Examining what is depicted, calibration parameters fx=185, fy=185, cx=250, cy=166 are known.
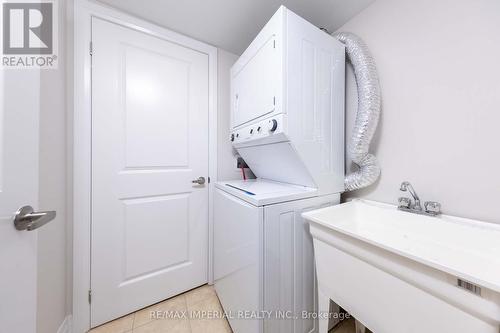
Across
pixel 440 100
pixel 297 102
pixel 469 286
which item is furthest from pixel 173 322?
pixel 440 100

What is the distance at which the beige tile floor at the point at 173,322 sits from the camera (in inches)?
56.0

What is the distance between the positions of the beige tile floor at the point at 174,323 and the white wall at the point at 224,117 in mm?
1195

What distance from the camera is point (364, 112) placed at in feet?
4.38

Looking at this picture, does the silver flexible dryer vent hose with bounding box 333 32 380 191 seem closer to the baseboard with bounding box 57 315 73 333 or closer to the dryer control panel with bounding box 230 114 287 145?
the dryer control panel with bounding box 230 114 287 145

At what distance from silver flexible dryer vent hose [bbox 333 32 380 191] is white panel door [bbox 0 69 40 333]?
1.70 m

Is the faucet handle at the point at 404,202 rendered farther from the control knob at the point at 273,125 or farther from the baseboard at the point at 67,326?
the baseboard at the point at 67,326

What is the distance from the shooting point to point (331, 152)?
142 cm

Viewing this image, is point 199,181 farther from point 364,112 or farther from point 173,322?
point 364,112

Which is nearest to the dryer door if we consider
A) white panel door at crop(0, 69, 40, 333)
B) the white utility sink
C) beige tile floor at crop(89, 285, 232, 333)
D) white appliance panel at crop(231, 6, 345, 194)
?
white appliance panel at crop(231, 6, 345, 194)

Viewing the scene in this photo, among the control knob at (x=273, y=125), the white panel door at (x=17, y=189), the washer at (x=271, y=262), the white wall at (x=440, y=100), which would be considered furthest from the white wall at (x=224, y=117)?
the white panel door at (x=17, y=189)

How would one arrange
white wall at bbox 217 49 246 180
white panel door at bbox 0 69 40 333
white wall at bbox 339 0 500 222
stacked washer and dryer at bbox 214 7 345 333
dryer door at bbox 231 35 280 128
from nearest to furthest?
white panel door at bbox 0 69 40 333, white wall at bbox 339 0 500 222, stacked washer and dryer at bbox 214 7 345 333, dryer door at bbox 231 35 280 128, white wall at bbox 217 49 246 180

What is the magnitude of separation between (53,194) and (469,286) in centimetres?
206

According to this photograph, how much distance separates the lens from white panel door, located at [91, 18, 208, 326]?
4.80ft

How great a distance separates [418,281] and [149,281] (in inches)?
74.2
